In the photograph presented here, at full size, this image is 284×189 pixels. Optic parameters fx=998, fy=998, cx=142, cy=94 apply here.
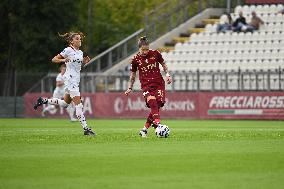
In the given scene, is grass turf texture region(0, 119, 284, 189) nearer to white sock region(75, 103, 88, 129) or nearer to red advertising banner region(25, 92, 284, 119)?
white sock region(75, 103, 88, 129)

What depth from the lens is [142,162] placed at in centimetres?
1560

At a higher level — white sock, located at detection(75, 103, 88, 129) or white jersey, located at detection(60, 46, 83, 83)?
white jersey, located at detection(60, 46, 83, 83)

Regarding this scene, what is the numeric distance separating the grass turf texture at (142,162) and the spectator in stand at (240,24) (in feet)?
85.1

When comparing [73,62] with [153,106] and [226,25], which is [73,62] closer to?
[153,106]

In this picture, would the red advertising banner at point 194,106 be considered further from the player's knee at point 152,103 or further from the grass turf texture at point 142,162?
the grass turf texture at point 142,162

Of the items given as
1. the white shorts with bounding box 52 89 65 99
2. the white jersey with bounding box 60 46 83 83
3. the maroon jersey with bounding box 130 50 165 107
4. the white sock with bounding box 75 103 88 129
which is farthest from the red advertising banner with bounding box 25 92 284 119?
the maroon jersey with bounding box 130 50 165 107

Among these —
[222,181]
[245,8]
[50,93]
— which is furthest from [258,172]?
[245,8]

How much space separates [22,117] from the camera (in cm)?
4625

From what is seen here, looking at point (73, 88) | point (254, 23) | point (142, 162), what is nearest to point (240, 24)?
point (254, 23)

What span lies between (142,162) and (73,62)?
927 cm

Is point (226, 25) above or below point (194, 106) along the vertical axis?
above

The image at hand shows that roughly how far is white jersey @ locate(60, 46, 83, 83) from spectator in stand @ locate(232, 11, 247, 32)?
23.9 meters

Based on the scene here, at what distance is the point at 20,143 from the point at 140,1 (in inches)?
2035

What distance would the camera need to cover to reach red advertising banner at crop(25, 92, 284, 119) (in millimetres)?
39906
